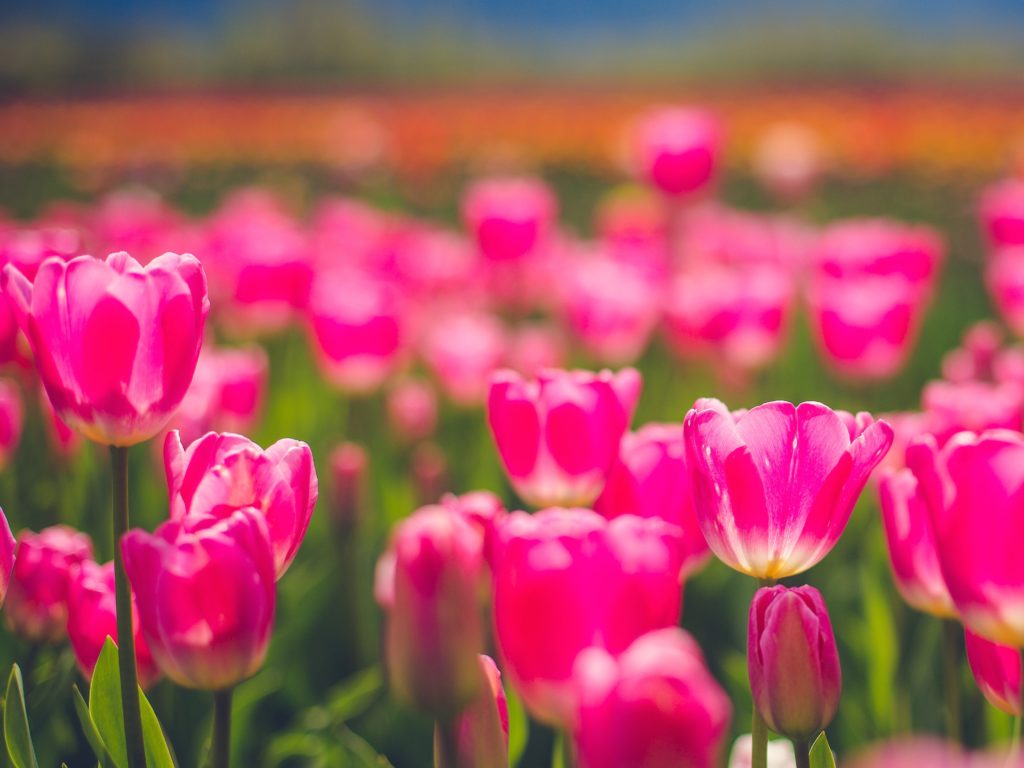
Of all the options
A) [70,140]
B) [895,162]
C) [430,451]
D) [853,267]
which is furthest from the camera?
[70,140]

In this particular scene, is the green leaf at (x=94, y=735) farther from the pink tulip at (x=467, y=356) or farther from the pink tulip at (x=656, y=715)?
the pink tulip at (x=467, y=356)

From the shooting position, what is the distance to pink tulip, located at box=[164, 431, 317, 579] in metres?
0.85

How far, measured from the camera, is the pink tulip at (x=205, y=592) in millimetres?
804

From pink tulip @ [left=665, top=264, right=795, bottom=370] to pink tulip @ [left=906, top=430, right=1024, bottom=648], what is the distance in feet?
5.06

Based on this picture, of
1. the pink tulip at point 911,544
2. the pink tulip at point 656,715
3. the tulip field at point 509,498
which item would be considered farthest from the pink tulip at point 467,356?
the pink tulip at point 656,715

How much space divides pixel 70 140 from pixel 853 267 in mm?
7555

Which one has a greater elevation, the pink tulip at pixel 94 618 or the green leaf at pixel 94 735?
the pink tulip at pixel 94 618

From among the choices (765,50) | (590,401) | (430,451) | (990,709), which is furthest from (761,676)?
(765,50)

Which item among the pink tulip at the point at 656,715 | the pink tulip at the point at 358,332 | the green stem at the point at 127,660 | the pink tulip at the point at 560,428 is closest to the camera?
the pink tulip at the point at 656,715

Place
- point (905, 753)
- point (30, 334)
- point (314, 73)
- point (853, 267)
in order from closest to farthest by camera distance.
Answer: point (905, 753), point (30, 334), point (853, 267), point (314, 73)

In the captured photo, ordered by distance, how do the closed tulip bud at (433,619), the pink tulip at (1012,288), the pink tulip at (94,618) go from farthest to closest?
1. the pink tulip at (1012,288)
2. the pink tulip at (94,618)
3. the closed tulip bud at (433,619)

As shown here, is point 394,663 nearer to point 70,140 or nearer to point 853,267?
point 853,267

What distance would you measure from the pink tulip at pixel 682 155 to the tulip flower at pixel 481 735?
7.23 ft

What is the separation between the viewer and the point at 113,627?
101 cm
